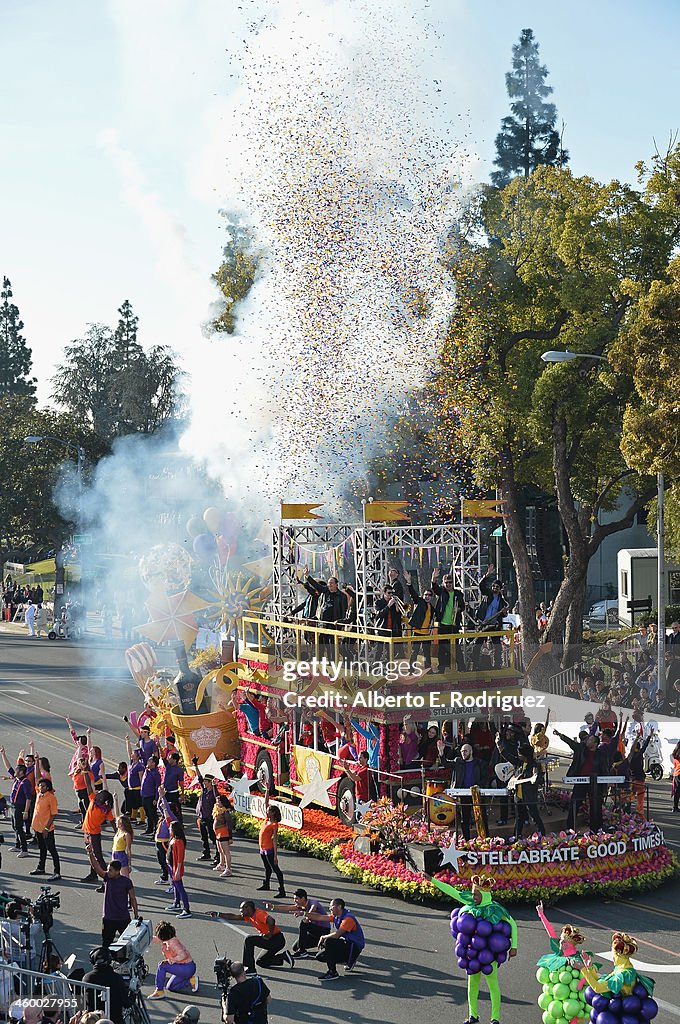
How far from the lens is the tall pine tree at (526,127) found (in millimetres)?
62656

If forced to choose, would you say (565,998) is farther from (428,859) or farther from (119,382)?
(119,382)

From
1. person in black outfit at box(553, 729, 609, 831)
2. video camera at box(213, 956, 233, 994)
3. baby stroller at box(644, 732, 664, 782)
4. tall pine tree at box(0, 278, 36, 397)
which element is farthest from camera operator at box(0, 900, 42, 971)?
tall pine tree at box(0, 278, 36, 397)

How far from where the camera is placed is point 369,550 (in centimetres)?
1967

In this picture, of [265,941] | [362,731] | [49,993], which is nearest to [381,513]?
[362,731]

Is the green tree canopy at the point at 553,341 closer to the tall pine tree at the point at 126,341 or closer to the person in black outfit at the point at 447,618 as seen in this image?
the person in black outfit at the point at 447,618

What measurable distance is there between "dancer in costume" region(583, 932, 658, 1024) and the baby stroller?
14266 mm

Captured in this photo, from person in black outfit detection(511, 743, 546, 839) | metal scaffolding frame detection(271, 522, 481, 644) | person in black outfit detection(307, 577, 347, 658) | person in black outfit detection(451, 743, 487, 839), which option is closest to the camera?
person in black outfit detection(451, 743, 487, 839)

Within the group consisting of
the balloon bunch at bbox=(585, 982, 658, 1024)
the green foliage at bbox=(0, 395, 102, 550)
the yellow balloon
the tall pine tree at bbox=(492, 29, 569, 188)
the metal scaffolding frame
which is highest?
the tall pine tree at bbox=(492, 29, 569, 188)

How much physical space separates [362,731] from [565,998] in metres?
8.26

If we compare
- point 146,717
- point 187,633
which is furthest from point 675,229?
point 146,717

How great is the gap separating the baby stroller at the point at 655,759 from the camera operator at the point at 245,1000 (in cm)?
1502

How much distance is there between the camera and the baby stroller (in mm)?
25156

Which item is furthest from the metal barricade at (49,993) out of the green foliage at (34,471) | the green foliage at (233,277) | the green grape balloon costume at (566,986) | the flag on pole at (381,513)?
the green foliage at (34,471)

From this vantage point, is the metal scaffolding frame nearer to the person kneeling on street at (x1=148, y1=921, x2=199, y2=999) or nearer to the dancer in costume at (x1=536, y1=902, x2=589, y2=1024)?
the person kneeling on street at (x1=148, y1=921, x2=199, y2=999)
